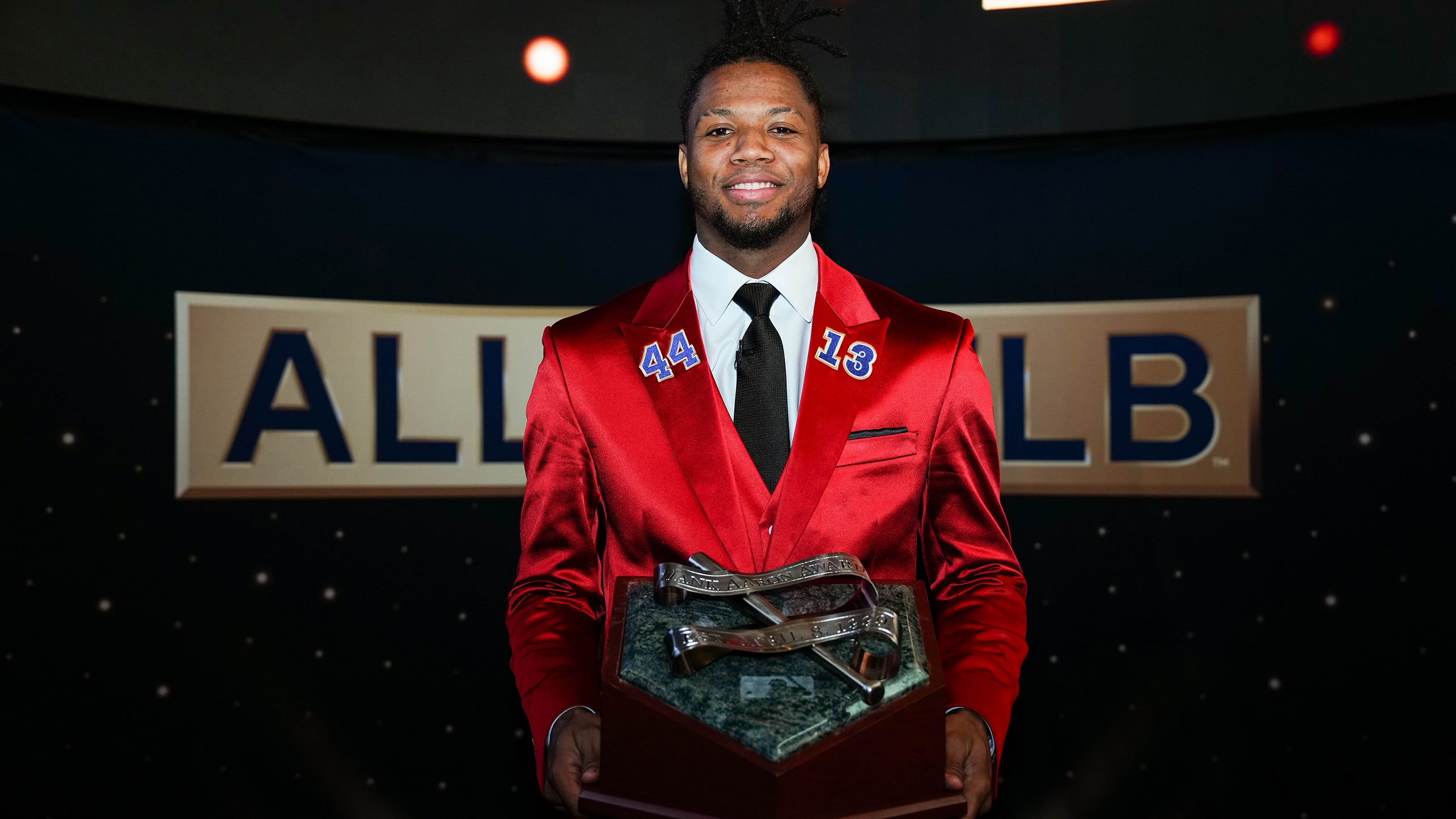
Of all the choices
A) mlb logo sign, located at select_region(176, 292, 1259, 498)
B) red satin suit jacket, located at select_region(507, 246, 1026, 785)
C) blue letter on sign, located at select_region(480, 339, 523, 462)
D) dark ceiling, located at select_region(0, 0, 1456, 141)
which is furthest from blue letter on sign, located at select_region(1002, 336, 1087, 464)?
blue letter on sign, located at select_region(480, 339, 523, 462)

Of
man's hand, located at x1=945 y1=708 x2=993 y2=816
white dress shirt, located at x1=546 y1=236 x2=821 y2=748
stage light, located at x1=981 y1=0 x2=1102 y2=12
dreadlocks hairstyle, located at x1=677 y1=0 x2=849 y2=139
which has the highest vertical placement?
stage light, located at x1=981 y1=0 x2=1102 y2=12

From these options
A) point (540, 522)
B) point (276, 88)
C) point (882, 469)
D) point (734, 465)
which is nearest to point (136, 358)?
point (276, 88)

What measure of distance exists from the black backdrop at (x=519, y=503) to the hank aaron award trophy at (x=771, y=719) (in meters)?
1.54

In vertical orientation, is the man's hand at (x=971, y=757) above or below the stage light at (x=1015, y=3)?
below

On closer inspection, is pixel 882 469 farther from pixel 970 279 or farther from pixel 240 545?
pixel 240 545

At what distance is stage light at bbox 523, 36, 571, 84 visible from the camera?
2133mm

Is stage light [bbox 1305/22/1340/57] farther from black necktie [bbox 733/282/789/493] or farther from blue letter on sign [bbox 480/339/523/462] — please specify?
blue letter on sign [bbox 480/339/523/462]

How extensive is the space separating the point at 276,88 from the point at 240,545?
3.57 feet

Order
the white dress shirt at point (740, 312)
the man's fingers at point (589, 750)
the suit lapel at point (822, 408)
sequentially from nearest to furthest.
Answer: the man's fingers at point (589, 750)
the suit lapel at point (822, 408)
the white dress shirt at point (740, 312)

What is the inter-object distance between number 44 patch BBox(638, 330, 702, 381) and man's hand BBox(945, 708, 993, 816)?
568 mm

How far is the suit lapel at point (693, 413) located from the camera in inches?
47.5

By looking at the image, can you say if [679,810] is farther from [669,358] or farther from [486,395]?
[486,395]

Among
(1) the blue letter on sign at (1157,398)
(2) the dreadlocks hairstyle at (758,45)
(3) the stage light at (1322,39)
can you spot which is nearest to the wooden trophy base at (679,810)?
(2) the dreadlocks hairstyle at (758,45)

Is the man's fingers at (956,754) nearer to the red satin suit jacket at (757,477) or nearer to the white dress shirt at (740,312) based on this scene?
the red satin suit jacket at (757,477)
